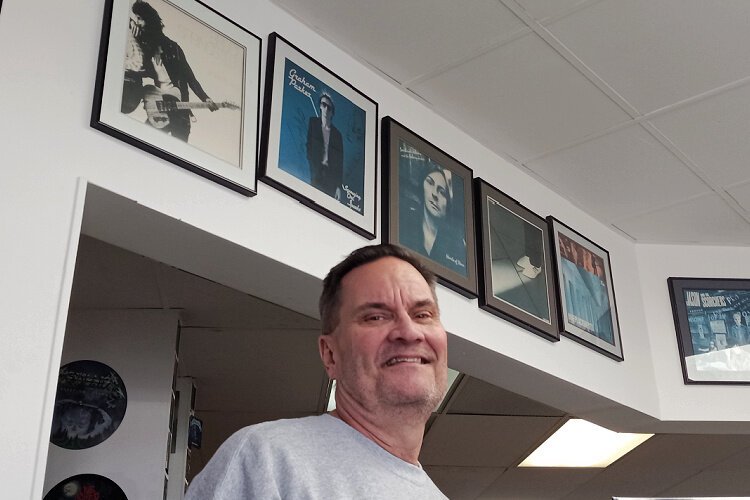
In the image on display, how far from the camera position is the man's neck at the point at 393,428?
1186 millimetres

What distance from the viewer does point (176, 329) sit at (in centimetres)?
311

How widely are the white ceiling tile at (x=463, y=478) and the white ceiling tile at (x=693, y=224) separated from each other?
227 centimetres

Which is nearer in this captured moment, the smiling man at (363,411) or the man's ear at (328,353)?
the smiling man at (363,411)

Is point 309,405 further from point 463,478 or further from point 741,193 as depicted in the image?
point 741,193

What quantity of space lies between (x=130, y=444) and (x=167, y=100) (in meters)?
1.48

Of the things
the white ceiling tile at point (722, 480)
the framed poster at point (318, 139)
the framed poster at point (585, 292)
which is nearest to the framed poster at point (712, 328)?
the framed poster at point (585, 292)

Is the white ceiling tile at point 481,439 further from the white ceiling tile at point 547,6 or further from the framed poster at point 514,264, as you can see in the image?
the white ceiling tile at point 547,6

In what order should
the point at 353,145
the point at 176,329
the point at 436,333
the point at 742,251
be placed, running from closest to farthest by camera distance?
the point at 436,333, the point at 353,145, the point at 176,329, the point at 742,251

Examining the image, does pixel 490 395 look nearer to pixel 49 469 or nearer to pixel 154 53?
pixel 49 469

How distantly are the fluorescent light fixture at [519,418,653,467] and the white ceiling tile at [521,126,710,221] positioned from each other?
1462mm

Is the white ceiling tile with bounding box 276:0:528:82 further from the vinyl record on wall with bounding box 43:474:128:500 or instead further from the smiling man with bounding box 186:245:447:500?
the vinyl record on wall with bounding box 43:474:128:500

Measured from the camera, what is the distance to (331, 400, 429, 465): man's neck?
1.19m

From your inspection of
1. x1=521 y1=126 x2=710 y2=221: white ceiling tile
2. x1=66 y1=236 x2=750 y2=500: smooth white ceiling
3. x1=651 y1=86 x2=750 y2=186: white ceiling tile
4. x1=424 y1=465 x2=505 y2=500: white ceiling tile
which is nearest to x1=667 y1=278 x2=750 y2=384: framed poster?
x1=521 y1=126 x2=710 y2=221: white ceiling tile

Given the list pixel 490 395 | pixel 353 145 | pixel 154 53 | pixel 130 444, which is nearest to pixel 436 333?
pixel 154 53
